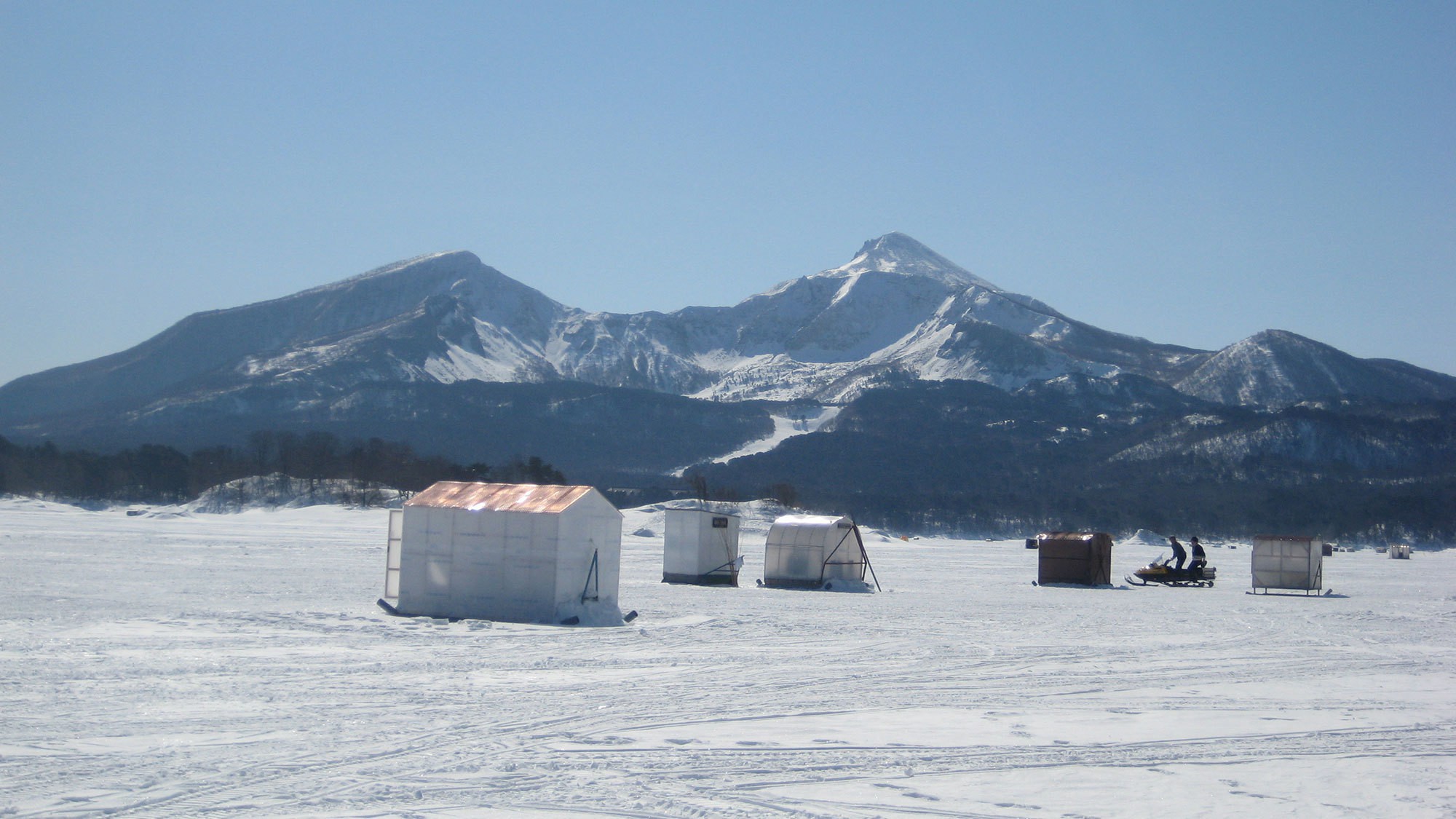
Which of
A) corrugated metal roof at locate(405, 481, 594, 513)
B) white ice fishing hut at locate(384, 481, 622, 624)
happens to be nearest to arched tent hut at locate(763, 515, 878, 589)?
white ice fishing hut at locate(384, 481, 622, 624)

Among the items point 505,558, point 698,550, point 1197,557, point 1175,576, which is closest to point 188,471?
point 698,550

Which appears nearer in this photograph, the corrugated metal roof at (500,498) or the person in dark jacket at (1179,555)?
the corrugated metal roof at (500,498)

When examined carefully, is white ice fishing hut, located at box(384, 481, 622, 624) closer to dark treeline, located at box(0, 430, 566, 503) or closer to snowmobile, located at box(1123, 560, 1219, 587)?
snowmobile, located at box(1123, 560, 1219, 587)

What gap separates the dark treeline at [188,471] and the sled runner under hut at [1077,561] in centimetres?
6831

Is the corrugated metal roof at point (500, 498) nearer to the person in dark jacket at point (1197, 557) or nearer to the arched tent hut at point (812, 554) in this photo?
the arched tent hut at point (812, 554)

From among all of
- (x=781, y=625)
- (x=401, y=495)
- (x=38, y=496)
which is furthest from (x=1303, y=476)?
(x=781, y=625)

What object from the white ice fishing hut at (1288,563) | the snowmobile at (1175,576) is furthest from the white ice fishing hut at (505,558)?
the white ice fishing hut at (1288,563)

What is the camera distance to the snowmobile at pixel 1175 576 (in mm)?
42031

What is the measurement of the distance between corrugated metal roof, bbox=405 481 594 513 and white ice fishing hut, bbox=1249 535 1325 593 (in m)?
25.1

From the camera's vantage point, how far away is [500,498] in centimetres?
2475

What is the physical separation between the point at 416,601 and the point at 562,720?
11924mm

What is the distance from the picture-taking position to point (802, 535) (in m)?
37.9

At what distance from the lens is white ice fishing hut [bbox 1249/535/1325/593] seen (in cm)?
3934

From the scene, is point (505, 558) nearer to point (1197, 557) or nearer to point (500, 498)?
point (500, 498)
